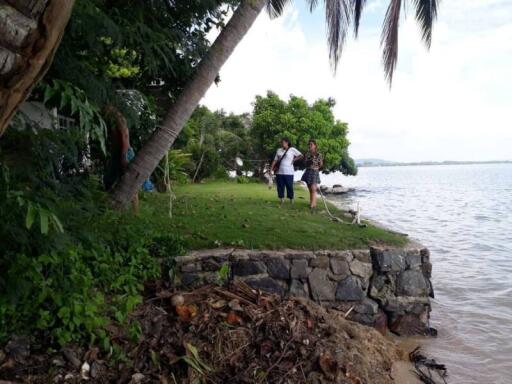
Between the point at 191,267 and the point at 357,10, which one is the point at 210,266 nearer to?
the point at 191,267

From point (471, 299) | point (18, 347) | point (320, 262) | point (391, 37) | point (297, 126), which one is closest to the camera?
point (18, 347)

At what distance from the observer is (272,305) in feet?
15.1

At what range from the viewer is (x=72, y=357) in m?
3.39

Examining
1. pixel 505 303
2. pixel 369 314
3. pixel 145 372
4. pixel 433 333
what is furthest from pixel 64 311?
pixel 505 303

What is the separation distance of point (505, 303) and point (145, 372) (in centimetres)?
737

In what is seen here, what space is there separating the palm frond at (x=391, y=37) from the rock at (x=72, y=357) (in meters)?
6.71

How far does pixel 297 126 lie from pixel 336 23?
48.3 feet

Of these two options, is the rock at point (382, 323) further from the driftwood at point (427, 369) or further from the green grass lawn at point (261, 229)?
the green grass lawn at point (261, 229)

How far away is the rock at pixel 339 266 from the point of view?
5672mm

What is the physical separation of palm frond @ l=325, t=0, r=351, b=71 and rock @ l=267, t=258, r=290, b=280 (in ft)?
14.9

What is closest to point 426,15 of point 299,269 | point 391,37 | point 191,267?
point 391,37

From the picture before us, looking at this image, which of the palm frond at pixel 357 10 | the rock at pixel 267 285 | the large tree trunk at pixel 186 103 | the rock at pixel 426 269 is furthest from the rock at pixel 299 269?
the palm frond at pixel 357 10

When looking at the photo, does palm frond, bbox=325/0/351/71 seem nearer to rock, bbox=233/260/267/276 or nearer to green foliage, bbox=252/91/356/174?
rock, bbox=233/260/267/276

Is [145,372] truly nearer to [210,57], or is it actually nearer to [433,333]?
[210,57]
